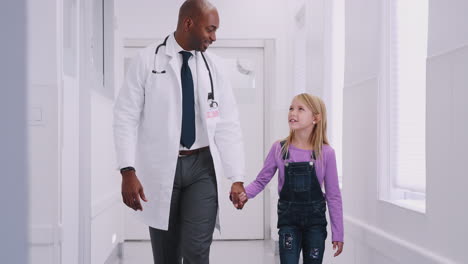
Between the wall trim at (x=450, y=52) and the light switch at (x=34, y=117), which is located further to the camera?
the wall trim at (x=450, y=52)

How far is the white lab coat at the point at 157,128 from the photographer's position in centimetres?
188

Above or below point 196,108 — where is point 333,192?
below

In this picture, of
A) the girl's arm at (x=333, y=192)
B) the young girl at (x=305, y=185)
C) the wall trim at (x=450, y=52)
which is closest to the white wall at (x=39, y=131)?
A: the wall trim at (x=450, y=52)

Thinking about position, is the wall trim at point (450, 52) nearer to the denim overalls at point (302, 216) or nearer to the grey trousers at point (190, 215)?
the denim overalls at point (302, 216)

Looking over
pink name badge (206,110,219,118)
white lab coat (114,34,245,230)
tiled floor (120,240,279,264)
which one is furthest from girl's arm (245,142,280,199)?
→ tiled floor (120,240,279,264)

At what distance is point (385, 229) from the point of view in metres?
2.24

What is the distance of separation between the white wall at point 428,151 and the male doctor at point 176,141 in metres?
0.78

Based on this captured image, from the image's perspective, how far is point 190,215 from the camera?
6.14 ft

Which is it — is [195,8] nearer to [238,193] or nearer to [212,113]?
[212,113]

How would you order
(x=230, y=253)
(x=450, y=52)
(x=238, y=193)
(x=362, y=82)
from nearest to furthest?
(x=450, y=52)
(x=238, y=193)
(x=362, y=82)
(x=230, y=253)

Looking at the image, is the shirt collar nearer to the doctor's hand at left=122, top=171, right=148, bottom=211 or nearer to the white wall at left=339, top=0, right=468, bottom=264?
the doctor's hand at left=122, top=171, right=148, bottom=211

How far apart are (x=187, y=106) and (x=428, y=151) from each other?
0.92 m

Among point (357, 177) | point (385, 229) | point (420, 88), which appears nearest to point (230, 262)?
point (357, 177)

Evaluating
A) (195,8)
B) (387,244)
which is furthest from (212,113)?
(387,244)
